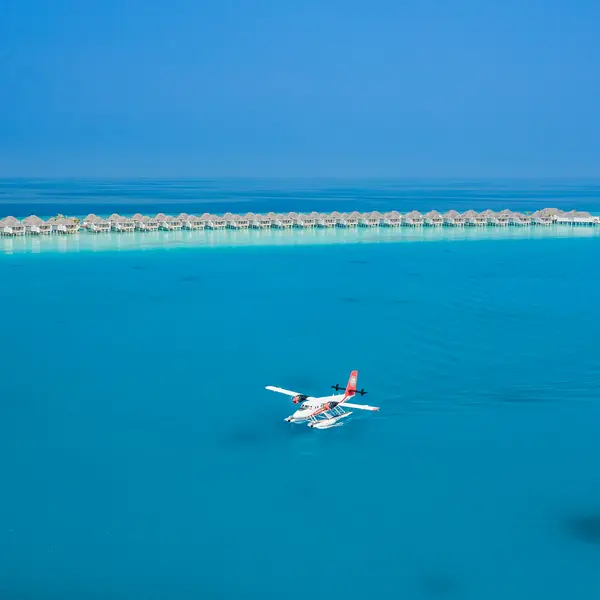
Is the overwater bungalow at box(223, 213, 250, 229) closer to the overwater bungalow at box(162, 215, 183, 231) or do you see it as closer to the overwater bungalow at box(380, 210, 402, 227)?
the overwater bungalow at box(162, 215, 183, 231)

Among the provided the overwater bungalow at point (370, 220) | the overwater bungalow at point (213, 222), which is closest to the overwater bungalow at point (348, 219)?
the overwater bungalow at point (370, 220)

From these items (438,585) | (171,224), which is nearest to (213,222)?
(171,224)

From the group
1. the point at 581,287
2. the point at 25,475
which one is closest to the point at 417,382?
the point at 25,475

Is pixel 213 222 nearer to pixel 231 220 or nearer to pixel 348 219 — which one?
Answer: pixel 231 220

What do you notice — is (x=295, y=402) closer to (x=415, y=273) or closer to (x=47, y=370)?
(x=47, y=370)

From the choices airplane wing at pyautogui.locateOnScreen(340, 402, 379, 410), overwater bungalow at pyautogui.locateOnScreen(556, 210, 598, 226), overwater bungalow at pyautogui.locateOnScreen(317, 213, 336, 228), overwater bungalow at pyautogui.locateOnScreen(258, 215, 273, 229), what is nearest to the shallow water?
airplane wing at pyautogui.locateOnScreen(340, 402, 379, 410)

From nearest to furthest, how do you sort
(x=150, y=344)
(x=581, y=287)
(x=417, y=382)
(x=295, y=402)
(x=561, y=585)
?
(x=561, y=585) → (x=295, y=402) → (x=417, y=382) → (x=150, y=344) → (x=581, y=287)
